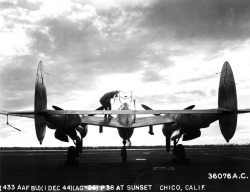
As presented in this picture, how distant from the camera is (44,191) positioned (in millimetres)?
9234

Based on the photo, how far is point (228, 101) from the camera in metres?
16.2

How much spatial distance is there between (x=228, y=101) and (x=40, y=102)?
342 inches

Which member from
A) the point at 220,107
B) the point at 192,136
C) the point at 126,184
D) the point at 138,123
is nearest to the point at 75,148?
the point at 138,123

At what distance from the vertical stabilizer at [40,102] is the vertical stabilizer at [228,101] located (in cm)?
841

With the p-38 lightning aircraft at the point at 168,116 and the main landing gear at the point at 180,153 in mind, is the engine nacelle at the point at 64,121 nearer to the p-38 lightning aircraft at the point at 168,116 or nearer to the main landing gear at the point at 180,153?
the p-38 lightning aircraft at the point at 168,116

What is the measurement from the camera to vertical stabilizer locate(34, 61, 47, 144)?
14750 mm

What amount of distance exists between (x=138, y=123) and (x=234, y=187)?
13324 millimetres

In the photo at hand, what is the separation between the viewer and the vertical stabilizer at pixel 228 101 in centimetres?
1600

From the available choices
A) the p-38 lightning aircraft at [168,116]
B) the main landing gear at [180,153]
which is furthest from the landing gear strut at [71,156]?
the main landing gear at [180,153]

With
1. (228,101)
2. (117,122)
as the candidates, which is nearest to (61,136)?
(117,122)

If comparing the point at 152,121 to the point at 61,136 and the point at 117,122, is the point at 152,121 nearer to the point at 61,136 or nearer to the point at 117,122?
the point at 117,122

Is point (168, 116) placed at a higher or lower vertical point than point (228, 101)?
lower

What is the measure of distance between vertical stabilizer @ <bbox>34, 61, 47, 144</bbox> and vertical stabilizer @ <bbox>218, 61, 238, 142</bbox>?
841 cm

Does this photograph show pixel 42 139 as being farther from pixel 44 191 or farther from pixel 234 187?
pixel 234 187
